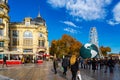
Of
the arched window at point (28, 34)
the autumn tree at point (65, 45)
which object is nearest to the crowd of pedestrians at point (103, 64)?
the arched window at point (28, 34)

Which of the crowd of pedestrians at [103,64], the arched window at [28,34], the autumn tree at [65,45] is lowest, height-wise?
the crowd of pedestrians at [103,64]

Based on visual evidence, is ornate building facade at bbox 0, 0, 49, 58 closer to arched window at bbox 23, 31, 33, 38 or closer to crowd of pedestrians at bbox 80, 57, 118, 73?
arched window at bbox 23, 31, 33, 38

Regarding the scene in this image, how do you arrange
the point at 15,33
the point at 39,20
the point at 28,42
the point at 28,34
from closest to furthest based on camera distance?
the point at 15,33 → the point at 28,42 → the point at 28,34 → the point at 39,20

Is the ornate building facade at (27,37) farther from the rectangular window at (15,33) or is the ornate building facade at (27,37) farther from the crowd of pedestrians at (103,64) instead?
the crowd of pedestrians at (103,64)

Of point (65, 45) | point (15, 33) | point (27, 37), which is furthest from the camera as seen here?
point (65, 45)

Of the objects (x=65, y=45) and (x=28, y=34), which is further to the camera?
(x=65, y=45)

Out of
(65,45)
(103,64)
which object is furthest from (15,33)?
(103,64)

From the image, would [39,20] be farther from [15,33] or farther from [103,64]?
[103,64]

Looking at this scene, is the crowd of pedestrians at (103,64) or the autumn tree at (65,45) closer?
the crowd of pedestrians at (103,64)

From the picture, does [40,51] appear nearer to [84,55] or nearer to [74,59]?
[84,55]

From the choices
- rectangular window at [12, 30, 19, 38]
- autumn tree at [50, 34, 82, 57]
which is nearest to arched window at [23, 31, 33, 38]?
rectangular window at [12, 30, 19, 38]

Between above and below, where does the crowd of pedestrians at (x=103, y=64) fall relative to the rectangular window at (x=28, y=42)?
below

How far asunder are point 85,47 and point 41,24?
42.4m

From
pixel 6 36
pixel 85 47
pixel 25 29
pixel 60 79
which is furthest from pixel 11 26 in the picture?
pixel 60 79
